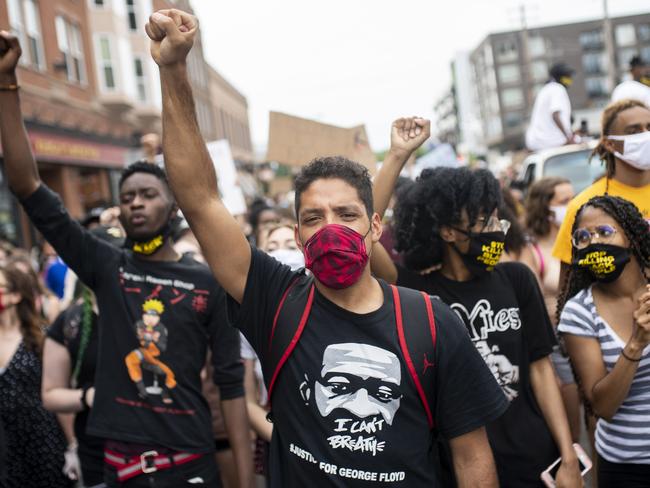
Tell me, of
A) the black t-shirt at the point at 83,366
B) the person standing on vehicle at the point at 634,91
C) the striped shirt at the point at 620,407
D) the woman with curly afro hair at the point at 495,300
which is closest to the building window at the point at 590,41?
the person standing on vehicle at the point at 634,91

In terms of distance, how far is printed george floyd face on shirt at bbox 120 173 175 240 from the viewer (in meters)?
3.35

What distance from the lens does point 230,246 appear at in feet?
7.32

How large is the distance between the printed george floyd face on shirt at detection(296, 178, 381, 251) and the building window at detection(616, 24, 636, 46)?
313 ft

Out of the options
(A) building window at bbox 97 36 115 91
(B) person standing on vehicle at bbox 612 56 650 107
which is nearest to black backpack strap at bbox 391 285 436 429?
(B) person standing on vehicle at bbox 612 56 650 107

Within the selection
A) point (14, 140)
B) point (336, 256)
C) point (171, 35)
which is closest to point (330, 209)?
point (336, 256)

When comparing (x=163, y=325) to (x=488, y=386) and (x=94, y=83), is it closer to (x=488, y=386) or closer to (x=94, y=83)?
(x=488, y=386)

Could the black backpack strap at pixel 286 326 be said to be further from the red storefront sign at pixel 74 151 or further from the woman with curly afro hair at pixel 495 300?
the red storefront sign at pixel 74 151

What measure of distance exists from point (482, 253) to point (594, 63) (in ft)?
314

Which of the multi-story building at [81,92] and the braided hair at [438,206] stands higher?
the multi-story building at [81,92]

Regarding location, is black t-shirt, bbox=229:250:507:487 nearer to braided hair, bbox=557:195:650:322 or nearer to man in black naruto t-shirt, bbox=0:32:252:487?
man in black naruto t-shirt, bbox=0:32:252:487

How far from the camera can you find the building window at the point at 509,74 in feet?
300

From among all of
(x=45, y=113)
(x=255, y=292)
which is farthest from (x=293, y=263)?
(x=45, y=113)

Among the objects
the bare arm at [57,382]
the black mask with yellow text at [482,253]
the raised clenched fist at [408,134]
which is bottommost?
the bare arm at [57,382]

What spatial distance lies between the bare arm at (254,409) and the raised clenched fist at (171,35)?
6.64 ft
